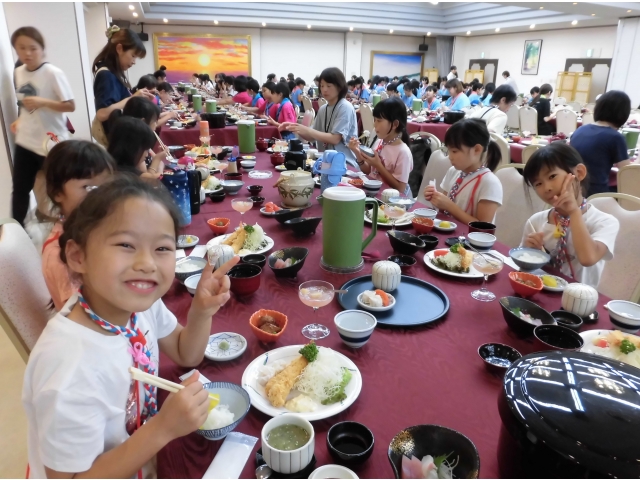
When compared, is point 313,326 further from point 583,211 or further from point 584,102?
point 584,102

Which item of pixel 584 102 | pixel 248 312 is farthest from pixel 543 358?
pixel 584 102

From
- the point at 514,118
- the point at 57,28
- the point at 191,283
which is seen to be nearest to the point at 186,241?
the point at 191,283

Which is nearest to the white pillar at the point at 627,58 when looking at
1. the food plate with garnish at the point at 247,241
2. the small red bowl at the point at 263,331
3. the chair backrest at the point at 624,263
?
the chair backrest at the point at 624,263

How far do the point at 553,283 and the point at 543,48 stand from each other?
16.5 m

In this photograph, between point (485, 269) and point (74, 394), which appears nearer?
point (74, 394)

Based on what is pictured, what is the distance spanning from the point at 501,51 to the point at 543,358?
61.5 ft

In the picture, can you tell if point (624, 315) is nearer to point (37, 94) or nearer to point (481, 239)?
point (481, 239)

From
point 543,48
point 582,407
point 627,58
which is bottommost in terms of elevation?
point 582,407

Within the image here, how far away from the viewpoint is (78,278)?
939 millimetres

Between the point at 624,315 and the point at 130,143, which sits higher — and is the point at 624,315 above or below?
below

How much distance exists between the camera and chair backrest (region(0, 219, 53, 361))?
4.02 feet

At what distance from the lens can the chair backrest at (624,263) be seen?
179 centimetres

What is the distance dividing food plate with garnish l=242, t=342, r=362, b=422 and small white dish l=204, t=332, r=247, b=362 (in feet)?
0.27

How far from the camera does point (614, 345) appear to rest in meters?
1.10
